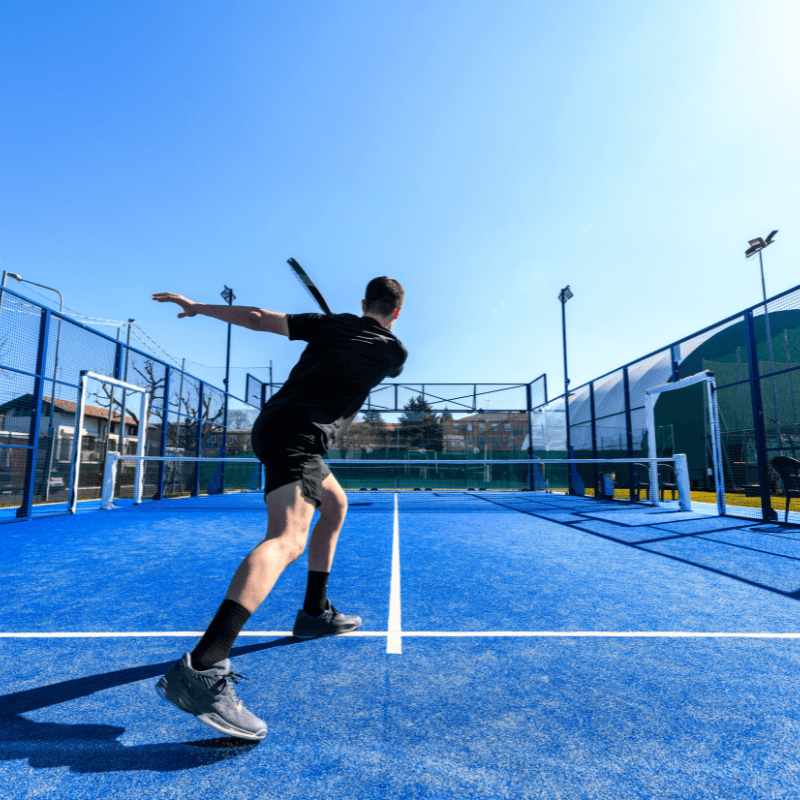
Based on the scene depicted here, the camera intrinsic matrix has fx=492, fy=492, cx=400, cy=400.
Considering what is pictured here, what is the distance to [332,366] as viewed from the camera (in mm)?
2096

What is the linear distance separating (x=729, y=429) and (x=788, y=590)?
1969 centimetres

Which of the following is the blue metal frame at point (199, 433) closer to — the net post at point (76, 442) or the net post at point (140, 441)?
the net post at point (140, 441)

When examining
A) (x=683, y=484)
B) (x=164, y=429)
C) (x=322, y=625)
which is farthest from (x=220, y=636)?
(x=164, y=429)

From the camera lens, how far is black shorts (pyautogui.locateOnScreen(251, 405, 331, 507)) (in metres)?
1.94

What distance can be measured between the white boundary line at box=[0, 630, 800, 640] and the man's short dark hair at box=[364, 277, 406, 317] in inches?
65.7

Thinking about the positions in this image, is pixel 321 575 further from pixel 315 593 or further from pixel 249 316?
pixel 249 316

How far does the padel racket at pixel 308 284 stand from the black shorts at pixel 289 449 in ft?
5.15

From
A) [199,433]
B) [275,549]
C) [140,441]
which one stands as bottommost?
[275,549]

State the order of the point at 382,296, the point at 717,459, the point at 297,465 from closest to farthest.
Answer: the point at 297,465
the point at 382,296
the point at 717,459

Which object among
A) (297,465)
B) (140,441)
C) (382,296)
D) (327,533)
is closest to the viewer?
(297,465)

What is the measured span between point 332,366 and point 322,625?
1.38 meters

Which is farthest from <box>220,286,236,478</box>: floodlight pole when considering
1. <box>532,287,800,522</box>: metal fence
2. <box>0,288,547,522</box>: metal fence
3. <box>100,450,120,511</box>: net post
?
<box>532,287,800,522</box>: metal fence

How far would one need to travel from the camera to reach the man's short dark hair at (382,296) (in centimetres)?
236

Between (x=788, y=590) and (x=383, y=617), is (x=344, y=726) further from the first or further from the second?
(x=788, y=590)
